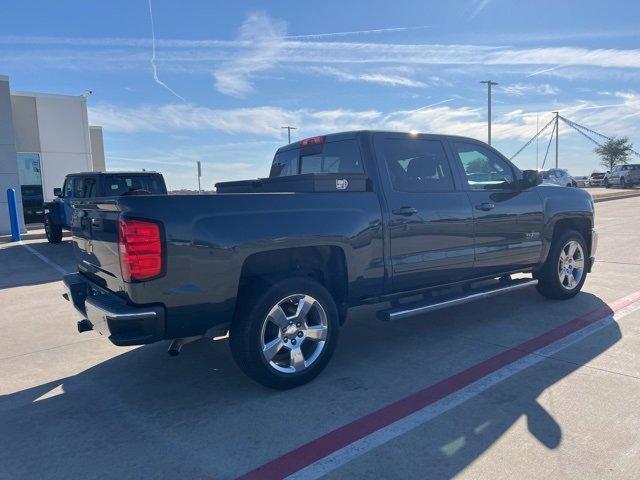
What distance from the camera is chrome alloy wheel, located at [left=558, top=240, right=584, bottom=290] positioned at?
6.13 meters

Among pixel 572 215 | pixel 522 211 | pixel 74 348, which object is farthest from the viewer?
pixel 572 215

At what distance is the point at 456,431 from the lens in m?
3.08

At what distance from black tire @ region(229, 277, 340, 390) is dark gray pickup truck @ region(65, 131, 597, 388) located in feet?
0.03

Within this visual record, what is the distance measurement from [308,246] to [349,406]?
1.21 metres

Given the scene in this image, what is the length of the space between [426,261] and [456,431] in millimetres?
1797

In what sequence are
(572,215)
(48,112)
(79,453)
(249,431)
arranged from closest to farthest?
(79,453)
(249,431)
(572,215)
(48,112)

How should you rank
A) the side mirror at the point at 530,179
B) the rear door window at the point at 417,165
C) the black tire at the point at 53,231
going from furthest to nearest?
the black tire at the point at 53,231, the side mirror at the point at 530,179, the rear door window at the point at 417,165

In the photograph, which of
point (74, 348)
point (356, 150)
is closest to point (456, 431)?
point (356, 150)

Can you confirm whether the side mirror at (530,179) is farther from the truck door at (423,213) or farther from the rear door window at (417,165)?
the rear door window at (417,165)

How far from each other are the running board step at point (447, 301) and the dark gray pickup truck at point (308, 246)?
0.01 metres

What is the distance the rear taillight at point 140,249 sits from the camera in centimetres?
315

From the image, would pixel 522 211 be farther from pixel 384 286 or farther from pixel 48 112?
pixel 48 112

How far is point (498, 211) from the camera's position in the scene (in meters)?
5.28

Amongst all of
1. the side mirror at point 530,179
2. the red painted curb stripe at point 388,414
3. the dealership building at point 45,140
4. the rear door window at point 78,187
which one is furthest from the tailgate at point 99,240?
the dealership building at point 45,140
